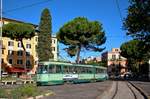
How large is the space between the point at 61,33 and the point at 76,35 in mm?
4697

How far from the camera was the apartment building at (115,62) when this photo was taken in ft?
503

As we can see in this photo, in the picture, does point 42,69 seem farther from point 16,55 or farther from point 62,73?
point 16,55

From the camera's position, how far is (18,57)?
10331cm

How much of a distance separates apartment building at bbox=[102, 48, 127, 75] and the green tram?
94.4 m

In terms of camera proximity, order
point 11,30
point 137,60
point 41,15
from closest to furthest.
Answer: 1. point 11,30
2. point 41,15
3. point 137,60

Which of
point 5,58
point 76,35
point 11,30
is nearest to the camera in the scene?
point 76,35

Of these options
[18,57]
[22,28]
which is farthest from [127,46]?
[22,28]

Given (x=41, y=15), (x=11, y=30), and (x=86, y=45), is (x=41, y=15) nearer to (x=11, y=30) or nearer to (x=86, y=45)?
(x=11, y=30)

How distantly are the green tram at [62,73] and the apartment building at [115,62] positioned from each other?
310ft

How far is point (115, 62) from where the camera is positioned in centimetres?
16688

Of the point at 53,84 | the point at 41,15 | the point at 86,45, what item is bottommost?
the point at 53,84

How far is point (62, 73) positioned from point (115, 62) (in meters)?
124

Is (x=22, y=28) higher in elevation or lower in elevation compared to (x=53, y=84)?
higher

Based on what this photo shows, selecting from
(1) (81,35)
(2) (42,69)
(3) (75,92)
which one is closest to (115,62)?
(1) (81,35)
